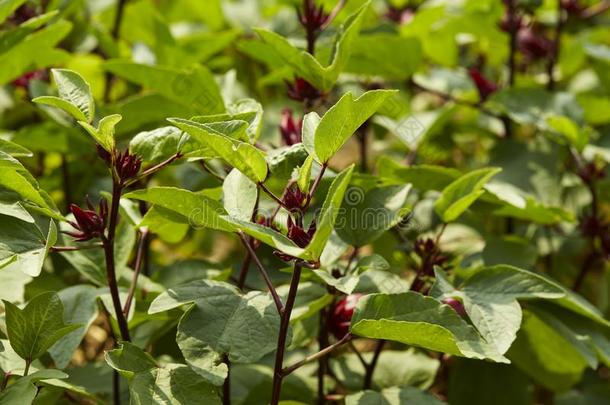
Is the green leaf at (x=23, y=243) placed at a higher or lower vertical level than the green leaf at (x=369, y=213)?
higher

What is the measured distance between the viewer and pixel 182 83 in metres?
1.20

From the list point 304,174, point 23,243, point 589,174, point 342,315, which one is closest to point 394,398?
point 342,315

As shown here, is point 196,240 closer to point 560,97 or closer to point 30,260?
point 560,97

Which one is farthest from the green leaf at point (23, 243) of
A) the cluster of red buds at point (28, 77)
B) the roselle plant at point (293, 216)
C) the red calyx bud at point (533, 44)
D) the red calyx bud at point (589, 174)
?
the red calyx bud at point (533, 44)

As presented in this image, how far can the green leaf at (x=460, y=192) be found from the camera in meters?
1.00

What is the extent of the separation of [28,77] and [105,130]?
0.72 metres

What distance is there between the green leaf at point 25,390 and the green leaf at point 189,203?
19cm

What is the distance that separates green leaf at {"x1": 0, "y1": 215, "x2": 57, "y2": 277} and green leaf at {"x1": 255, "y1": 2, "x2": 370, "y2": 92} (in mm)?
354

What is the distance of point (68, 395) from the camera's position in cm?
108

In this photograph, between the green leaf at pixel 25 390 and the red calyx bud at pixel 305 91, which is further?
the red calyx bud at pixel 305 91

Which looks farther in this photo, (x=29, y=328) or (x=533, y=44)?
(x=533, y=44)

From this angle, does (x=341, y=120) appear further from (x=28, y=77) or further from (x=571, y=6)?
Answer: (x=571, y=6)

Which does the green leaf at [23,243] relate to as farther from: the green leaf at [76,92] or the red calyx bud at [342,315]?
the red calyx bud at [342,315]

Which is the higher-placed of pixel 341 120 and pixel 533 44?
pixel 341 120
